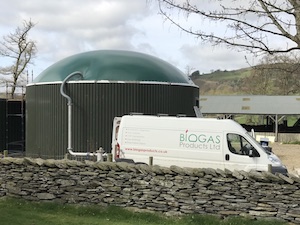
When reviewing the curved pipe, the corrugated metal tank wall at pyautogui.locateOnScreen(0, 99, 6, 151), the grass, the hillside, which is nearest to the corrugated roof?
the corrugated metal tank wall at pyautogui.locateOnScreen(0, 99, 6, 151)

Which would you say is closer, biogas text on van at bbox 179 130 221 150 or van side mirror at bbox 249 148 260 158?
van side mirror at bbox 249 148 260 158

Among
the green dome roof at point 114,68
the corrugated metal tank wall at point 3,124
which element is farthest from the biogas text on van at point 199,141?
the corrugated metal tank wall at point 3,124

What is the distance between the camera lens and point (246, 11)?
5633 millimetres

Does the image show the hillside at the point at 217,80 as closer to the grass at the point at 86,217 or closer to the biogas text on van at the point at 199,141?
the biogas text on van at the point at 199,141

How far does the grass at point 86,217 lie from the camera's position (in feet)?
31.8

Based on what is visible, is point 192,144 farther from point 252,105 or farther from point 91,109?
point 252,105

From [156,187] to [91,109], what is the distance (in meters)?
8.71

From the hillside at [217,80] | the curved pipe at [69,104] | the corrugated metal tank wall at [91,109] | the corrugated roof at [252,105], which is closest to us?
the curved pipe at [69,104]

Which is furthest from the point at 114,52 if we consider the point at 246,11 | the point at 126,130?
the point at 246,11

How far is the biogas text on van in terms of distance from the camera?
43.3 feet

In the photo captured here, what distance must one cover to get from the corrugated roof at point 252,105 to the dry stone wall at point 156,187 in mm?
33702

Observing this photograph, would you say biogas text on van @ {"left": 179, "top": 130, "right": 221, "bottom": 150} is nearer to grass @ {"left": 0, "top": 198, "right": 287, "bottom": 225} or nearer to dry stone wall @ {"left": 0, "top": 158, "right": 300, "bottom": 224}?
dry stone wall @ {"left": 0, "top": 158, "right": 300, "bottom": 224}

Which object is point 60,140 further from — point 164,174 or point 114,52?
point 164,174

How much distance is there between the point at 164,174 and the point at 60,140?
932cm
